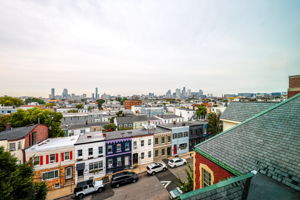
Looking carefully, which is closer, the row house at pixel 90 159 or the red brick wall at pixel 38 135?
the red brick wall at pixel 38 135

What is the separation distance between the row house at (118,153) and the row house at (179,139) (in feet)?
34.1

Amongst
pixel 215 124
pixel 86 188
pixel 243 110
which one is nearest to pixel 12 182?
pixel 86 188

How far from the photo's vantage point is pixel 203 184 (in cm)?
880

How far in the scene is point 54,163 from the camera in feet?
59.8

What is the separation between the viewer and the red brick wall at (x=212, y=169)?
6.91 metres

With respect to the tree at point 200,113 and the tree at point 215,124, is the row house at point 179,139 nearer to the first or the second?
the tree at point 215,124

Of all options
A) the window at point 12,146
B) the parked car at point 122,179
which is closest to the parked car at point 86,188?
the parked car at point 122,179

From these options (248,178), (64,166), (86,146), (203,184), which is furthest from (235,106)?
(64,166)

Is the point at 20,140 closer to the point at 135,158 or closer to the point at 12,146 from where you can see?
the point at 12,146

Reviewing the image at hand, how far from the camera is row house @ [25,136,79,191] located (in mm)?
17422

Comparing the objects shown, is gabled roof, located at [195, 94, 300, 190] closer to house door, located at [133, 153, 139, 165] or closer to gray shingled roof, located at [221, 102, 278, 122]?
gray shingled roof, located at [221, 102, 278, 122]

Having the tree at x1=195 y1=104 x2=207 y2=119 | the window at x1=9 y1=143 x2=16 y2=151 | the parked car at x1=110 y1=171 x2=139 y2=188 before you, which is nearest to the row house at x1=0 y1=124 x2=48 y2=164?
the window at x1=9 y1=143 x2=16 y2=151

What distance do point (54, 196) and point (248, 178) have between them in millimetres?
22904

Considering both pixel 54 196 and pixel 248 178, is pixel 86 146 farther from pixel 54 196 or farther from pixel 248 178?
pixel 248 178
